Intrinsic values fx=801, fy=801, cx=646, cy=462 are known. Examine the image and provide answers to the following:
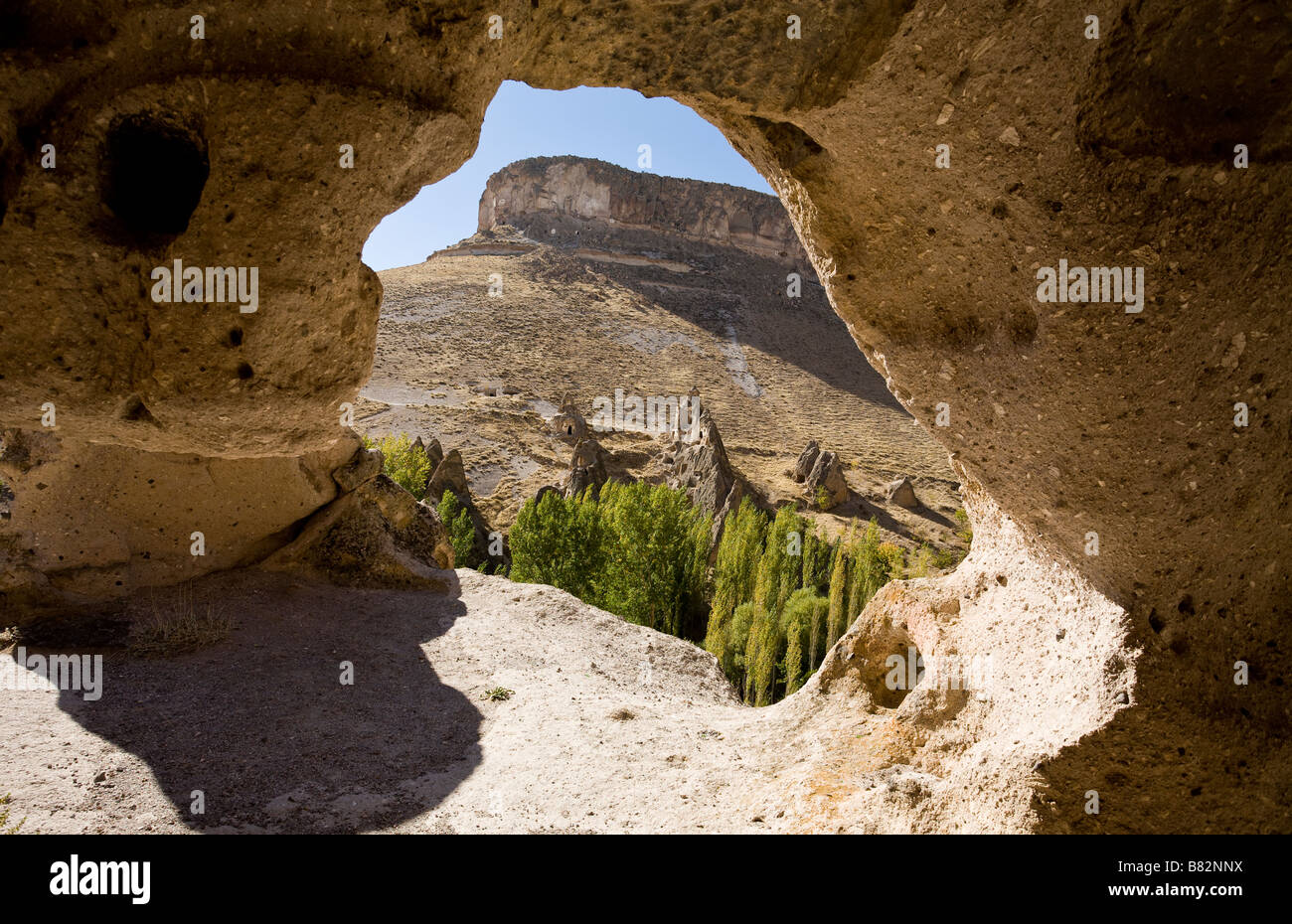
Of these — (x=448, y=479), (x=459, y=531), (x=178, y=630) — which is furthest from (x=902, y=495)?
(x=178, y=630)

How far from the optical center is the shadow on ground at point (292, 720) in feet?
13.5

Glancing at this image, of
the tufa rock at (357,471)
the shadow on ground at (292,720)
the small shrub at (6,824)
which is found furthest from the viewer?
the tufa rock at (357,471)

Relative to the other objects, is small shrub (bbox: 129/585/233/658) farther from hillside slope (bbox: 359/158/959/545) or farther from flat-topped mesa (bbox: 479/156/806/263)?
flat-topped mesa (bbox: 479/156/806/263)

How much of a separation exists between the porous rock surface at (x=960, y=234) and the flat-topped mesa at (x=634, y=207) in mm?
62167

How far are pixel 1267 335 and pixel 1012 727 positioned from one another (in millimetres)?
1835

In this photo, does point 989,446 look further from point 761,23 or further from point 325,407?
point 325,407

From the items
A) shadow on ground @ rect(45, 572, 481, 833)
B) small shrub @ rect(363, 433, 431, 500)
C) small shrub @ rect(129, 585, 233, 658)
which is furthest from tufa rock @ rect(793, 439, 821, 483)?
small shrub @ rect(129, 585, 233, 658)

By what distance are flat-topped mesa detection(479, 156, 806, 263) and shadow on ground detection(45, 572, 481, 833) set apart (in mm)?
59288

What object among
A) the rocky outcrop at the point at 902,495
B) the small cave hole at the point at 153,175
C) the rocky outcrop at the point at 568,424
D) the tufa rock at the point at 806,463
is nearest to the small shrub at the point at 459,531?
the rocky outcrop at the point at 568,424

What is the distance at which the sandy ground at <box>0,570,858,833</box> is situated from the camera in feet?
13.0

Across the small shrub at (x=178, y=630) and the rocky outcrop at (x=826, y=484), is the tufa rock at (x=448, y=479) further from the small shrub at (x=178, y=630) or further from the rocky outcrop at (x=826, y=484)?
the small shrub at (x=178, y=630)

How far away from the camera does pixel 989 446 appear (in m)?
3.14

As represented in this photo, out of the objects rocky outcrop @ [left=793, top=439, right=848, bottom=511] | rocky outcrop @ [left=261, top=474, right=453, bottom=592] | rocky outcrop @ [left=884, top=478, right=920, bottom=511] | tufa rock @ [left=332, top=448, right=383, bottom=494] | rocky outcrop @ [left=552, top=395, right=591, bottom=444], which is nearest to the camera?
rocky outcrop @ [left=261, top=474, right=453, bottom=592]

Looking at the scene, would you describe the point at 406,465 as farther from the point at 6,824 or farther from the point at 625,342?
the point at 625,342
